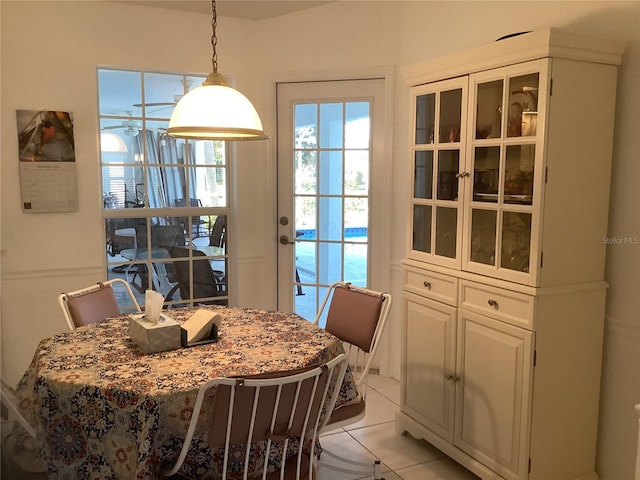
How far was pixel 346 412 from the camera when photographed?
2324 mm

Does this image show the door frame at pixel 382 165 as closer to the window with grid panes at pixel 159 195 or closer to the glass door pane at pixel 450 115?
the window with grid panes at pixel 159 195

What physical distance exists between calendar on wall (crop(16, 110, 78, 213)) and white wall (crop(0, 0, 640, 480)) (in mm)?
47

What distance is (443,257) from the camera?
8.82ft

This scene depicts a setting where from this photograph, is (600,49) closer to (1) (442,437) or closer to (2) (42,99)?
(1) (442,437)

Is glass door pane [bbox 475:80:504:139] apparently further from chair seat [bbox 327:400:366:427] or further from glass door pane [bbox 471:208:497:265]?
chair seat [bbox 327:400:366:427]

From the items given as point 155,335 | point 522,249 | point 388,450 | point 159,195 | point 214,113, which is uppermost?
point 214,113

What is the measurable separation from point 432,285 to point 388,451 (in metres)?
0.92

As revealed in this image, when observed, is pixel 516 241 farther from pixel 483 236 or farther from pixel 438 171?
pixel 438 171

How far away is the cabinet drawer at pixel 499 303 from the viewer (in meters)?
2.21

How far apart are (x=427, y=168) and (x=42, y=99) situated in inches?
93.0

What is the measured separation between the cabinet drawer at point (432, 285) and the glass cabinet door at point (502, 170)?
0.15 meters

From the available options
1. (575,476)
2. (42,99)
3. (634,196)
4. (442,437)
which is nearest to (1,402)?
(42,99)

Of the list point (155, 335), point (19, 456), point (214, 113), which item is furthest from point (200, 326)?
point (19, 456)

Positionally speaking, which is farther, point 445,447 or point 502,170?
point 445,447
